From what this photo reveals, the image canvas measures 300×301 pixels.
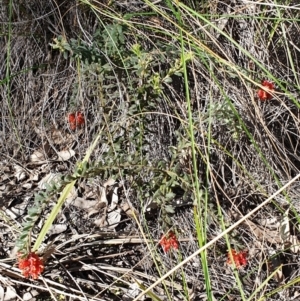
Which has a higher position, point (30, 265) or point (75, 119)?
point (75, 119)

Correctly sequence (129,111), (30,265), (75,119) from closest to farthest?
(30,265) < (129,111) < (75,119)

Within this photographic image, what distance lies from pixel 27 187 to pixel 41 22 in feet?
1.74

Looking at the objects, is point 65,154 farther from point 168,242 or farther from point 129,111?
point 168,242

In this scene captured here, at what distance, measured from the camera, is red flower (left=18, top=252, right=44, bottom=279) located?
4.81 feet

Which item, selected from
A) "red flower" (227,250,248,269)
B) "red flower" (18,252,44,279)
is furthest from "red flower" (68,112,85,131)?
"red flower" (227,250,248,269)

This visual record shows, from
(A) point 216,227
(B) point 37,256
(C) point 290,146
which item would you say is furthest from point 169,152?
(B) point 37,256

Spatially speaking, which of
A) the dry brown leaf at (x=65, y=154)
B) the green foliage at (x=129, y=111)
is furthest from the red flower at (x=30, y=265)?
the dry brown leaf at (x=65, y=154)

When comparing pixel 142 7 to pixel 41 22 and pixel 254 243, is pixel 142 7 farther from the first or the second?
pixel 254 243

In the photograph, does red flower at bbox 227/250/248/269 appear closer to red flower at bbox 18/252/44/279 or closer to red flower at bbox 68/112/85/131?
red flower at bbox 18/252/44/279

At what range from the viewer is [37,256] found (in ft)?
4.95

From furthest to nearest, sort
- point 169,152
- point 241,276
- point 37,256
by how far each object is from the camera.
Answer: point 169,152
point 241,276
point 37,256

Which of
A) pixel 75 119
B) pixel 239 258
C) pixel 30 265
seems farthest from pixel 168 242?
pixel 75 119

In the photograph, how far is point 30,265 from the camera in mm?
1474

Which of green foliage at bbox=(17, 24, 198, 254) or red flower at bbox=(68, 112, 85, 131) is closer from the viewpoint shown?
green foliage at bbox=(17, 24, 198, 254)
